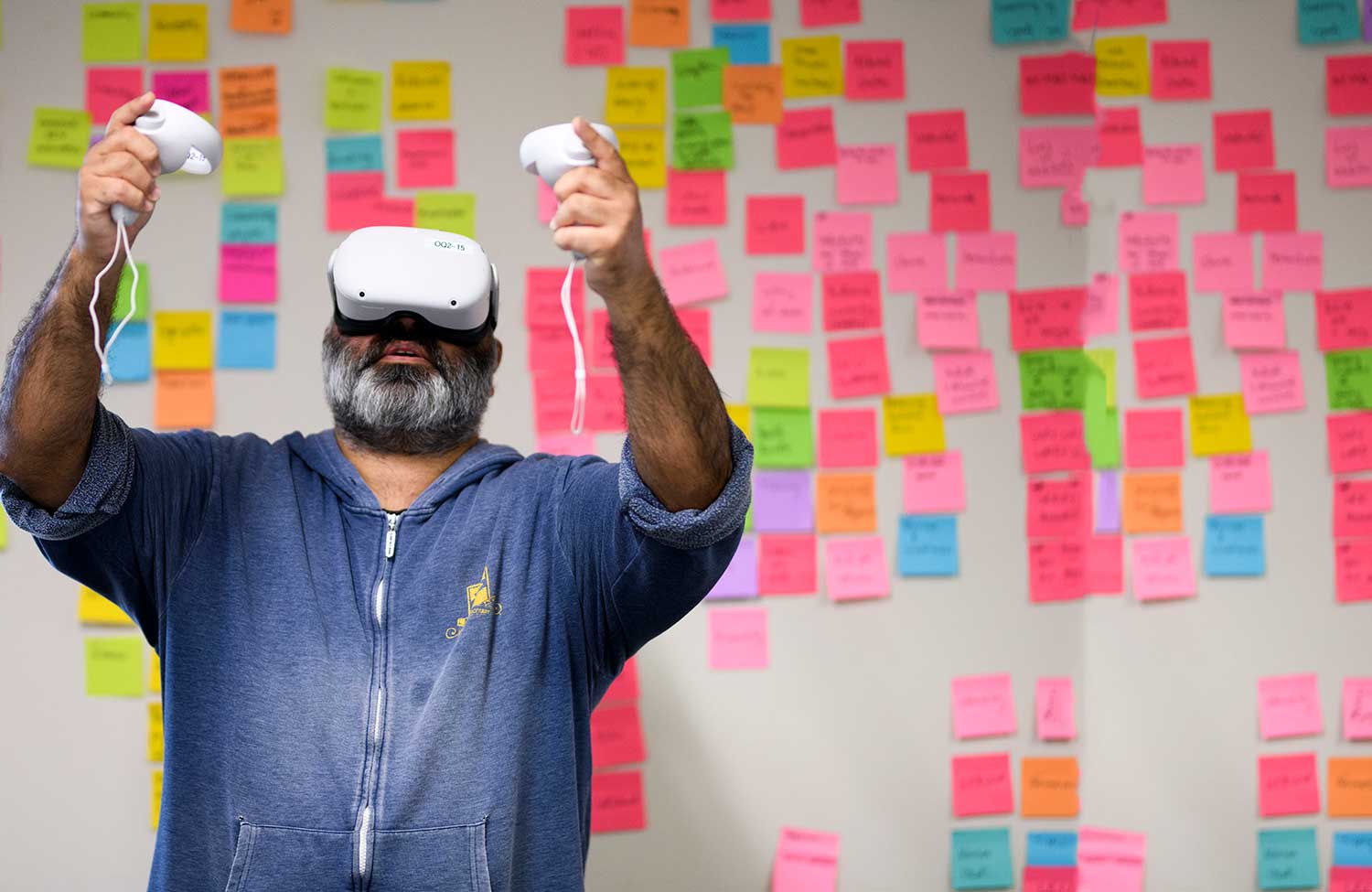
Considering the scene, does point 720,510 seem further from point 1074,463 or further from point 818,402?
point 1074,463

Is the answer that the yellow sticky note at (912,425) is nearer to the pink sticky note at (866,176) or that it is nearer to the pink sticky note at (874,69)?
the pink sticky note at (866,176)

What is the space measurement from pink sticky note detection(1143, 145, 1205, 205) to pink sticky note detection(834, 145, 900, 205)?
1.44 ft

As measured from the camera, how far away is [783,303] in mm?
1929

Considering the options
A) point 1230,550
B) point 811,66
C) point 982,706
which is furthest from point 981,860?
point 811,66

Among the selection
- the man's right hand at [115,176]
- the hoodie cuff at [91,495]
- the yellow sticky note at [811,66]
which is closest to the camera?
the man's right hand at [115,176]

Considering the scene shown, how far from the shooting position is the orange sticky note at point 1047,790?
194 cm

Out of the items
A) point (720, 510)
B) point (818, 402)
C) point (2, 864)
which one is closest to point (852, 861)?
point (818, 402)

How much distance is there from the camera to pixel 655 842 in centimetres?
188

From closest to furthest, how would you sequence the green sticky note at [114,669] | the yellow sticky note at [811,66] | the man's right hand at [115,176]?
the man's right hand at [115,176] → the green sticky note at [114,669] → the yellow sticky note at [811,66]

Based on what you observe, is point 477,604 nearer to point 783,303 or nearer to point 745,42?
point 783,303

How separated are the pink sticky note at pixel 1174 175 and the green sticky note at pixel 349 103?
1280 mm

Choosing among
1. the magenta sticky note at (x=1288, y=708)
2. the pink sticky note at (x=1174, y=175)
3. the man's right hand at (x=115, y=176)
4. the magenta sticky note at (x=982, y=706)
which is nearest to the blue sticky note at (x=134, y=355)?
the man's right hand at (x=115, y=176)

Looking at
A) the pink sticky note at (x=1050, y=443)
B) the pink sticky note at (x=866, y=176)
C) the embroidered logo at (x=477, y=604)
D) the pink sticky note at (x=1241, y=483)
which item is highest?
the pink sticky note at (x=866, y=176)

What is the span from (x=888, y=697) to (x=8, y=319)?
1.52 m
